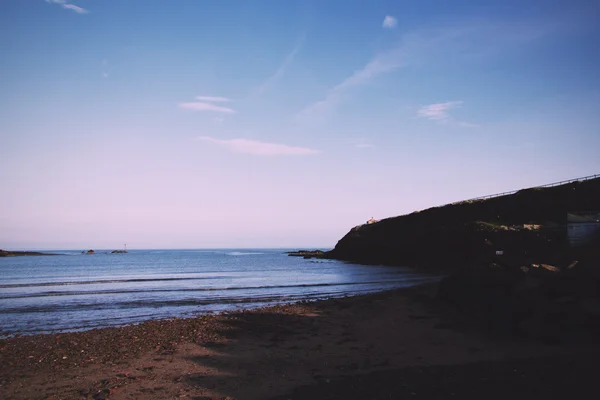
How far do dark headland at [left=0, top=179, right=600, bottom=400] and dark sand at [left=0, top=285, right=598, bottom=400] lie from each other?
0.15 feet

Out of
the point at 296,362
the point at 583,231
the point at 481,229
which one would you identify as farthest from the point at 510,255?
the point at 481,229

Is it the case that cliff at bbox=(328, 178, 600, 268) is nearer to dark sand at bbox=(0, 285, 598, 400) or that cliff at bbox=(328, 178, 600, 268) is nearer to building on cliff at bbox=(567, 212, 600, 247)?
building on cliff at bbox=(567, 212, 600, 247)

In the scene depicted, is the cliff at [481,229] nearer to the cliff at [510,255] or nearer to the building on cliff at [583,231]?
the cliff at [510,255]

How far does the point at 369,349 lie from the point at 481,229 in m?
48.4

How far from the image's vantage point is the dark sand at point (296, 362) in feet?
27.6

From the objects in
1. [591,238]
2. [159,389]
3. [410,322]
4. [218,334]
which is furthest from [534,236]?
[159,389]

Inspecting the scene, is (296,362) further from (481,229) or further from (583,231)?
(481,229)

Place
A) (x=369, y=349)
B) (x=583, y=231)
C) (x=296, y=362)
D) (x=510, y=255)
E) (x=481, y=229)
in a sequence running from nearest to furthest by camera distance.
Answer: (x=296, y=362) → (x=369, y=349) → (x=510, y=255) → (x=583, y=231) → (x=481, y=229)

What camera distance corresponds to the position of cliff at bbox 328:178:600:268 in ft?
149

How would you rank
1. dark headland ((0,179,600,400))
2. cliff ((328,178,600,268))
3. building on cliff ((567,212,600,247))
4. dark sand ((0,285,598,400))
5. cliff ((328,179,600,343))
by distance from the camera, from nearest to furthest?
dark sand ((0,285,598,400)) < dark headland ((0,179,600,400)) < cliff ((328,179,600,343)) < building on cliff ((567,212,600,247)) < cliff ((328,178,600,268))

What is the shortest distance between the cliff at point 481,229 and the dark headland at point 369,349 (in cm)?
1780

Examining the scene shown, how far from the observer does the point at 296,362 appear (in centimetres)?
1136

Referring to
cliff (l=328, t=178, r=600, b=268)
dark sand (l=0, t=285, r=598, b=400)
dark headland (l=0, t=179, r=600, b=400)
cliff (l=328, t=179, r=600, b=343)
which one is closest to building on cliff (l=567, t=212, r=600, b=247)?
cliff (l=328, t=179, r=600, b=343)

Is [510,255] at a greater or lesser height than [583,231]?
lesser
